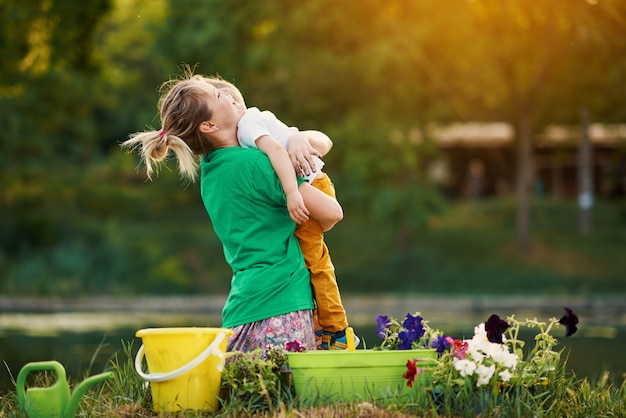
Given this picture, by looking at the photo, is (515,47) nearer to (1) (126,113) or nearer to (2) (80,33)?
(2) (80,33)

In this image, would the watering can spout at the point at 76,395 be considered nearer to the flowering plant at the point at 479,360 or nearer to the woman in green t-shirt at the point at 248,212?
the woman in green t-shirt at the point at 248,212

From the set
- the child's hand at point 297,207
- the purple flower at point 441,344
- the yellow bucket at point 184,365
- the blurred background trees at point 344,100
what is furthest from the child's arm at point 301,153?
the blurred background trees at point 344,100

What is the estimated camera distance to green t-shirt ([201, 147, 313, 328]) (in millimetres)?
3781

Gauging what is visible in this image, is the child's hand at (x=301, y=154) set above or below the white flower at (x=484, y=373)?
above

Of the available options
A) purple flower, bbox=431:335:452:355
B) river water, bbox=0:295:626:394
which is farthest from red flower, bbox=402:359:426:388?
river water, bbox=0:295:626:394

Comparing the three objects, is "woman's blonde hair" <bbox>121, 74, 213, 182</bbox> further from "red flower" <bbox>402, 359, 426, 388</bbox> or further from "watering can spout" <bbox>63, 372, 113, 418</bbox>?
"red flower" <bbox>402, 359, 426, 388</bbox>

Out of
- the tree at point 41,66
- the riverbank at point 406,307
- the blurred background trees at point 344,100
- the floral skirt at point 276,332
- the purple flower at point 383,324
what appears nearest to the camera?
the floral skirt at point 276,332

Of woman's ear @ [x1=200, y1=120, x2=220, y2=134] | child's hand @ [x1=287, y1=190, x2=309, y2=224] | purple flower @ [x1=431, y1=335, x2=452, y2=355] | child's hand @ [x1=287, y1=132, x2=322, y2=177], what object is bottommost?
purple flower @ [x1=431, y1=335, x2=452, y2=355]

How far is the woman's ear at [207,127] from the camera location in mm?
3840

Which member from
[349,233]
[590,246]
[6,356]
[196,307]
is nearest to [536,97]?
[590,246]

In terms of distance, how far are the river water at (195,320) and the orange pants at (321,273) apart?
336cm

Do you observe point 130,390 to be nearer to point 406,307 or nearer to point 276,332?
point 276,332

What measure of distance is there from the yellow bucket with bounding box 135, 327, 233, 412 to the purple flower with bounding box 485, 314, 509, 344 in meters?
0.94

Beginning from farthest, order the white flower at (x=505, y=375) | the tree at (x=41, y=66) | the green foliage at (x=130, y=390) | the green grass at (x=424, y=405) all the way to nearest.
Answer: the tree at (x=41, y=66), the green foliage at (x=130, y=390), the white flower at (x=505, y=375), the green grass at (x=424, y=405)
